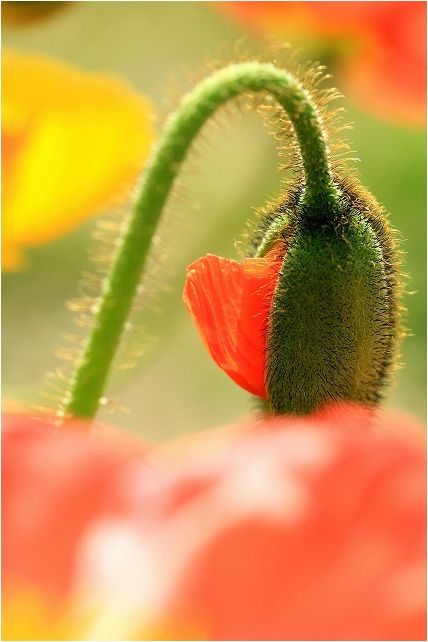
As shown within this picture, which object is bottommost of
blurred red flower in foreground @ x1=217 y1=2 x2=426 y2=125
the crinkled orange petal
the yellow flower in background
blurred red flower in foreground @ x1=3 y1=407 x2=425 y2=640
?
blurred red flower in foreground @ x1=3 y1=407 x2=425 y2=640

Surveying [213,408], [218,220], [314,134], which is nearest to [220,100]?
[314,134]

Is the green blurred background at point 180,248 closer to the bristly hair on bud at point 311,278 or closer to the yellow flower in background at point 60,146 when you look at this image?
the yellow flower in background at point 60,146

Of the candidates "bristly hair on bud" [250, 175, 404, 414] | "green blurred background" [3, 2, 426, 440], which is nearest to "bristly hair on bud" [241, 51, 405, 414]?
"bristly hair on bud" [250, 175, 404, 414]

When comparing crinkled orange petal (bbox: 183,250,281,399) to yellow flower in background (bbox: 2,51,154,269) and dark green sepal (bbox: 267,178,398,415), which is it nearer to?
dark green sepal (bbox: 267,178,398,415)

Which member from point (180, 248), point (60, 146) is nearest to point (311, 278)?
point (60, 146)

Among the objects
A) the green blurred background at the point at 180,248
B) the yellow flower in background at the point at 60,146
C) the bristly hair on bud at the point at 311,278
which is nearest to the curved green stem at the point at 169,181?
the bristly hair on bud at the point at 311,278

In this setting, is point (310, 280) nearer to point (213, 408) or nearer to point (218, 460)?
point (218, 460)
